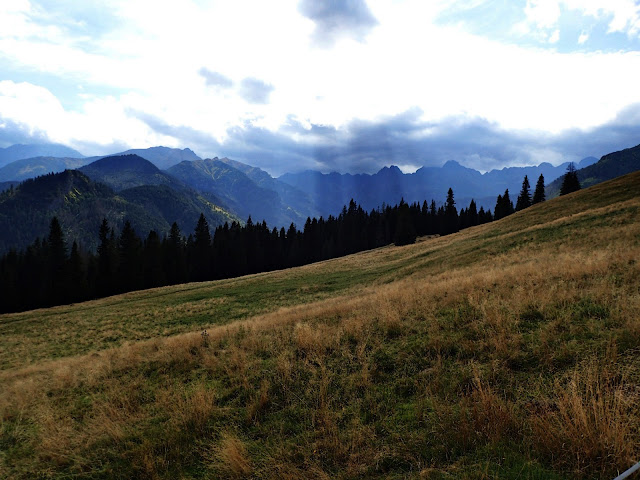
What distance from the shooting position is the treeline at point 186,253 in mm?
62281

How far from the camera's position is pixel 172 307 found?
29344mm

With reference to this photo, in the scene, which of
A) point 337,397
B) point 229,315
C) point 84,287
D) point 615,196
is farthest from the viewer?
point 84,287

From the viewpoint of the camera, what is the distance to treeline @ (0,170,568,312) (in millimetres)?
62281

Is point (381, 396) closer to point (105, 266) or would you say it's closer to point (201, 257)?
point (105, 266)

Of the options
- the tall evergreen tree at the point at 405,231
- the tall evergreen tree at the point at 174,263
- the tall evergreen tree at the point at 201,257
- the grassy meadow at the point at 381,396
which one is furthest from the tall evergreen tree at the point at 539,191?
the tall evergreen tree at the point at 174,263

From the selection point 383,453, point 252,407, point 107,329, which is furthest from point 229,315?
point 383,453

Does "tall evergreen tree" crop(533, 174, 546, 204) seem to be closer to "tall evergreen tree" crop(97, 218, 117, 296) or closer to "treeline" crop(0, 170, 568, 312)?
"treeline" crop(0, 170, 568, 312)

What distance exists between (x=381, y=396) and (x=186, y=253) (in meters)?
85.9

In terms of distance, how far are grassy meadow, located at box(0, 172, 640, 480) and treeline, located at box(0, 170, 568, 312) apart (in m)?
60.9

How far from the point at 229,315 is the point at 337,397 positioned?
19.0m

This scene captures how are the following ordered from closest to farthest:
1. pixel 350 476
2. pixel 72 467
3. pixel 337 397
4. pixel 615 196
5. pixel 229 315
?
pixel 350 476 < pixel 72 467 < pixel 337 397 < pixel 229 315 < pixel 615 196

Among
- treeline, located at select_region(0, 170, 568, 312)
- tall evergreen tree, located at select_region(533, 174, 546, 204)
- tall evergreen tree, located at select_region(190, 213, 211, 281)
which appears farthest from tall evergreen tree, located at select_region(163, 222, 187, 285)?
tall evergreen tree, located at select_region(533, 174, 546, 204)

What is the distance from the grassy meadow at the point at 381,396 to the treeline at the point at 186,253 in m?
60.9

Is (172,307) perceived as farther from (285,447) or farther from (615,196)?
(615,196)
